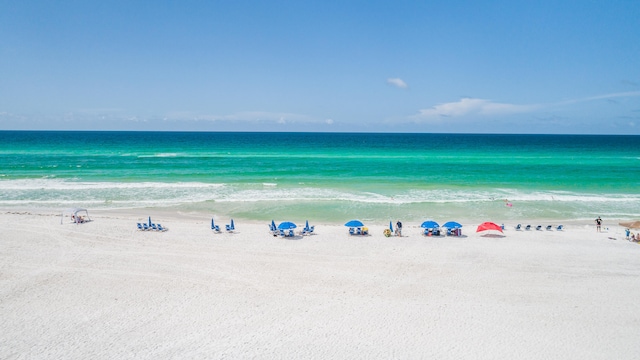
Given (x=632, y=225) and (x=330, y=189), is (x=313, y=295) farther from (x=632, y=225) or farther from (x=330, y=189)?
(x=632, y=225)

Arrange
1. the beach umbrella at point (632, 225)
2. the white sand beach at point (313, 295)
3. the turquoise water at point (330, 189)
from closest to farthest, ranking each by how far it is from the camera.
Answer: the white sand beach at point (313, 295) → the beach umbrella at point (632, 225) → the turquoise water at point (330, 189)

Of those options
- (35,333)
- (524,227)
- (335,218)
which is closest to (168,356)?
(35,333)

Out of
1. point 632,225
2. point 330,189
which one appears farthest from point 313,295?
point 632,225

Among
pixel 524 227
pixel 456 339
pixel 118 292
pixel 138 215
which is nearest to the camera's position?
pixel 456 339

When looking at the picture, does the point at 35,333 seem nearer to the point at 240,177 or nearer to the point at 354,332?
the point at 354,332

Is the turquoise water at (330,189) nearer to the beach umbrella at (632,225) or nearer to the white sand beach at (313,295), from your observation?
the beach umbrella at (632,225)

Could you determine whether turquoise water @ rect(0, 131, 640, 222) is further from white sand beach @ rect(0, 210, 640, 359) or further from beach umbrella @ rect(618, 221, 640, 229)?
white sand beach @ rect(0, 210, 640, 359)

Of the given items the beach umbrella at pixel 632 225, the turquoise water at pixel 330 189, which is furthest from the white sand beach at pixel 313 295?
the turquoise water at pixel 330 189

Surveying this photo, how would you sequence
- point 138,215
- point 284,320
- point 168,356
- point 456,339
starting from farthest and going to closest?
1. point 138,215
2. point 284,320
3. point 456,339
4. point 168,356

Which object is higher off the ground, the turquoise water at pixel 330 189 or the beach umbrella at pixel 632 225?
the turquoise water at pixel 330 189
